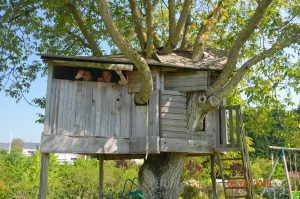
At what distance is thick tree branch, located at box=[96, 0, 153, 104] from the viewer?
6.74m

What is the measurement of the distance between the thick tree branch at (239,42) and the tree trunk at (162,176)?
2.12m

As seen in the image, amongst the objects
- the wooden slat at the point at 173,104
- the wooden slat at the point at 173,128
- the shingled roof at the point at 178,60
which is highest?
the shingled roof at the point at 178,60

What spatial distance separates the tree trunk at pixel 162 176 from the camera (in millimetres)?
8953

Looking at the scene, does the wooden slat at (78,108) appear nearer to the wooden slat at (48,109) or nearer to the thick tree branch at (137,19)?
the wooden slat at (48,109)

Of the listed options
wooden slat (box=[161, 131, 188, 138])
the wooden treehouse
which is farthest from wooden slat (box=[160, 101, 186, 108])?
wooden slat (box=[161, 131, 188, 138])

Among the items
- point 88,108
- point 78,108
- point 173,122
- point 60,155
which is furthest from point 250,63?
point 60,155

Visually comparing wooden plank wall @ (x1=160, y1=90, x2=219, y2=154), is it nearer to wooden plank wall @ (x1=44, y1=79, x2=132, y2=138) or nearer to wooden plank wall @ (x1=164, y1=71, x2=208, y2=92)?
wooden plank wall @ (x1=164, y1=71, x2=208, y2=92)

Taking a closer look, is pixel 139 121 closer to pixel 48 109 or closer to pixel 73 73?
pixel 73 73

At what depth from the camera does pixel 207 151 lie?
364 inches

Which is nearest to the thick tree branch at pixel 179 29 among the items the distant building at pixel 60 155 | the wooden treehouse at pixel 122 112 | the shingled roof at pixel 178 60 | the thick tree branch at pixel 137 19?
the shingled roof at pixel 178 60

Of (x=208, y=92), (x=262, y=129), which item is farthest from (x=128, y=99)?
(x=262, y=129)

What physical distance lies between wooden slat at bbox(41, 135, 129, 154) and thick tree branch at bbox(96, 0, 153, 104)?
1.34 m

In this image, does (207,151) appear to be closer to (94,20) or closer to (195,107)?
(195,107)

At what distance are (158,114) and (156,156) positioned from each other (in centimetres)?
136
